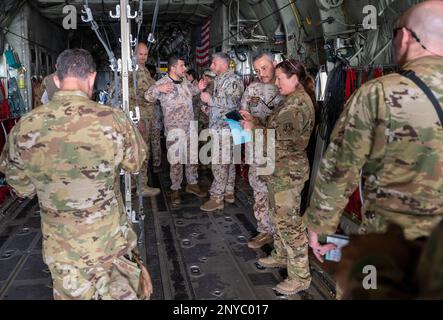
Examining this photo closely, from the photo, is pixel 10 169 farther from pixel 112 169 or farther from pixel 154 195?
pixel 154 195

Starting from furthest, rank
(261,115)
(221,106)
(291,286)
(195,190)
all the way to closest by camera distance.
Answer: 1. (195,190)
2. (221,106)
3. (261,115)
4. (291,286)

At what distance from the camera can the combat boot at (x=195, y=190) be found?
5.33 meters

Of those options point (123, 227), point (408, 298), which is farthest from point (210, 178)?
point (408, 298)

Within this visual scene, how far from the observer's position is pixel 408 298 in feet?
3.36

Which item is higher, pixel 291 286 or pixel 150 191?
pixel 150 191

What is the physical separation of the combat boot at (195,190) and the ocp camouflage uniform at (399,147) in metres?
3.65

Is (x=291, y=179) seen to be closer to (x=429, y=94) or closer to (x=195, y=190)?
(x=429, y=94)

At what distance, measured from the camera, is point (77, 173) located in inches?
79.4

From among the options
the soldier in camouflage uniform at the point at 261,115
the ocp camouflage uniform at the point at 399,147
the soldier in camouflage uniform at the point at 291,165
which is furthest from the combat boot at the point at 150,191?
the ocp camouflage uniform at the point at 399,147

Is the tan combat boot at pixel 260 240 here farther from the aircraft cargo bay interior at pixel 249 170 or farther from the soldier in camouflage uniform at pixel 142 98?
the soldier in camouflage uniform at pixel 142 98

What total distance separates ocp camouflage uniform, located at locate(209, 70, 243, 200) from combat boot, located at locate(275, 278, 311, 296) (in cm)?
191

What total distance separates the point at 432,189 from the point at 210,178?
4684 millimetres

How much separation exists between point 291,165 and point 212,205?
1.91m

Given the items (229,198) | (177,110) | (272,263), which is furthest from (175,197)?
(272,263)
